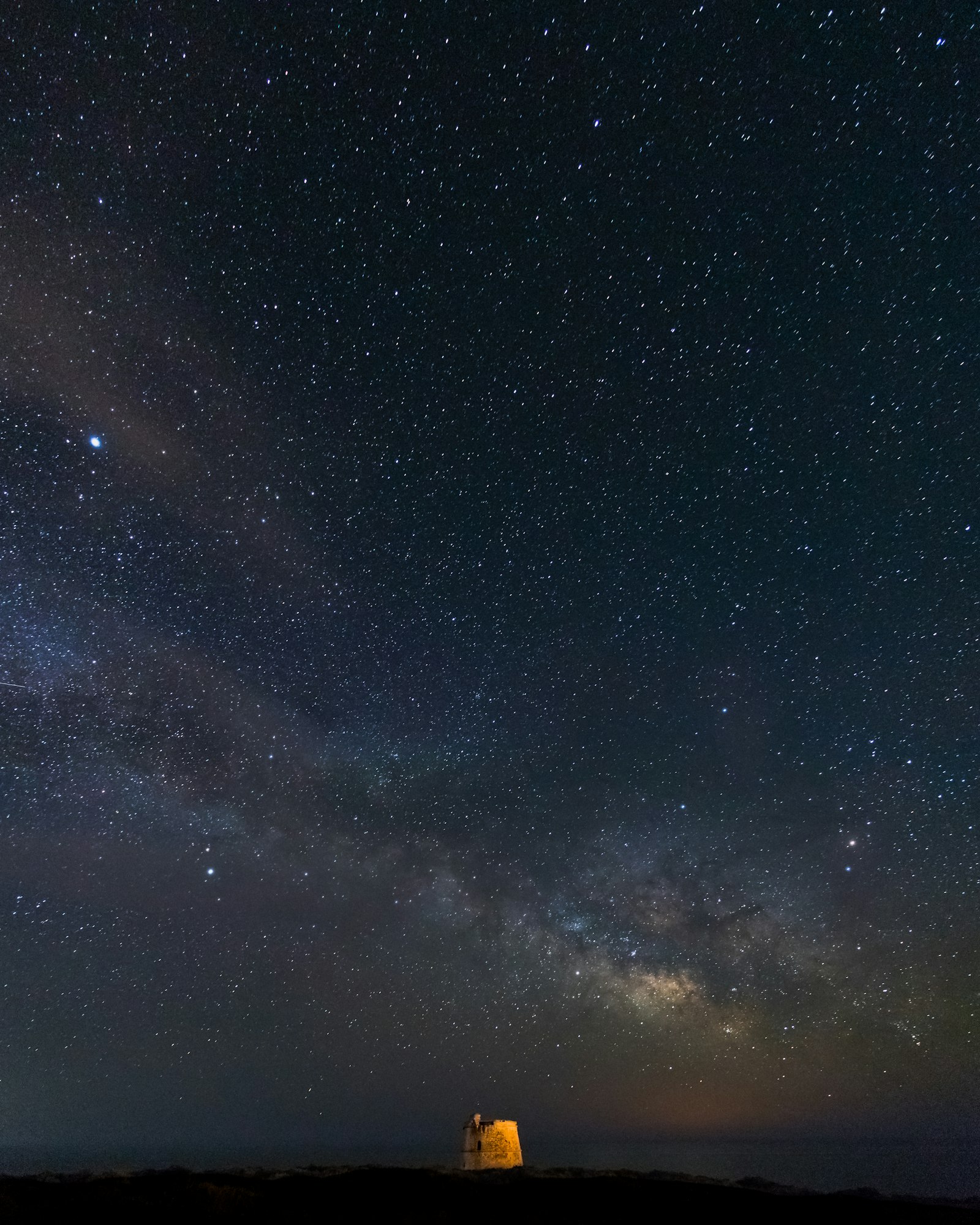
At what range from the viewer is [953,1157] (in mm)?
164750

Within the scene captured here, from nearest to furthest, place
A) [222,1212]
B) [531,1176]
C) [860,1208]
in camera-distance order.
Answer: [222,1212] < [860,1208] < [531,1176]

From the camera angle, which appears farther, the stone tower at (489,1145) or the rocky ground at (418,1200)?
the stone tower at (489,1145)

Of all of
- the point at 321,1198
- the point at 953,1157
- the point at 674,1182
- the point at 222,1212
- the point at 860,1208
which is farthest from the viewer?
the point at 953,1157

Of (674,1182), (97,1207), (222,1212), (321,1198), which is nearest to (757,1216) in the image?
(674,1182)

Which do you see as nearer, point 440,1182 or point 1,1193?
point 1,1193

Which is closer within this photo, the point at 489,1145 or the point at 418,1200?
the point at 418,1200

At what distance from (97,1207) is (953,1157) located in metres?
209

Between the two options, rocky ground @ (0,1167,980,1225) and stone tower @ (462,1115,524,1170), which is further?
stone tower @ (462,1115,524,1170)

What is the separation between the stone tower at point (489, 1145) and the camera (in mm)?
36812

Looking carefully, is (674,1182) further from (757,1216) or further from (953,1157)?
(953,1157)

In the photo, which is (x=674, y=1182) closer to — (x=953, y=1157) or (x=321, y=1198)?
(x=321, y=1198)

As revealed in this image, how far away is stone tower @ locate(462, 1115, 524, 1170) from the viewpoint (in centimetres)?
3681

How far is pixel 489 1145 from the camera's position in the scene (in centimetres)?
3750

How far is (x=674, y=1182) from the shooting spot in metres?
29.2
